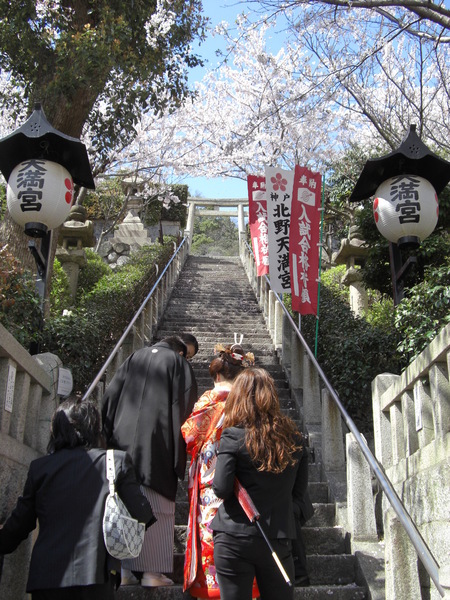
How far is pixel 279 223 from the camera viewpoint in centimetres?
874

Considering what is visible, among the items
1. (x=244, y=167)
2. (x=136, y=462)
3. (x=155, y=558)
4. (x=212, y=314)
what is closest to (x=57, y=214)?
(x=136, y=462)

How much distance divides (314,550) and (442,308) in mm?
3074

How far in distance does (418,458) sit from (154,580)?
6.10 feet

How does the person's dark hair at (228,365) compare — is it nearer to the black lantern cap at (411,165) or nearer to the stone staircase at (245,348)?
the stone staircase at (245,348)

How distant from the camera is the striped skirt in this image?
3816 mm

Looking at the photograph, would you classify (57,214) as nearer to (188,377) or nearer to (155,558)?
(188,377)

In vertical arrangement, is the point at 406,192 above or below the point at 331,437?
above

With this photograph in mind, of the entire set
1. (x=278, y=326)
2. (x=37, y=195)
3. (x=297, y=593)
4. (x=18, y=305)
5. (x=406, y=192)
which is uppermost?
(x=406, y=192)

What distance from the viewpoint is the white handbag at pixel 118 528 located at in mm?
2771

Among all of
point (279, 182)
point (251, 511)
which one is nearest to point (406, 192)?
point (279, 182)

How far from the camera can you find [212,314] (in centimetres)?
1191

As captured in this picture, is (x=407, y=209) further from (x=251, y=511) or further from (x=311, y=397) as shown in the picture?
(x=251, y=511)

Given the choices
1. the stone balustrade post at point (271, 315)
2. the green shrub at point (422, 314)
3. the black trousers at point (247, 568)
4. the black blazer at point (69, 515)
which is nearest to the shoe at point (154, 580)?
the black trousers at point (247, 568)

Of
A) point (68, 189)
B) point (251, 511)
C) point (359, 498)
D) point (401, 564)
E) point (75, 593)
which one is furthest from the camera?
point (68, 189)
